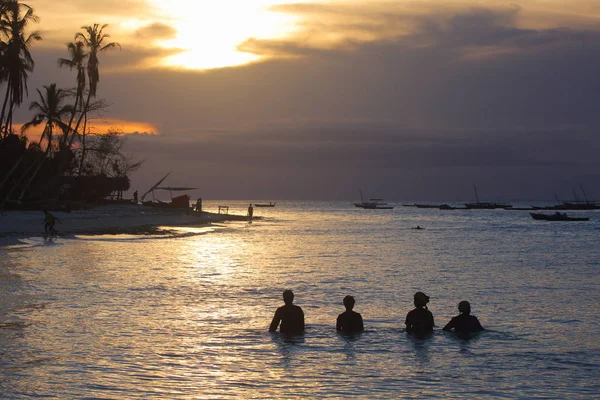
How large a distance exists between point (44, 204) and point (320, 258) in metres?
30.9

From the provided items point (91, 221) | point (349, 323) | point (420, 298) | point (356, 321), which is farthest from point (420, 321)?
point (91, 221)

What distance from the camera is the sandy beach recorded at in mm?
50763

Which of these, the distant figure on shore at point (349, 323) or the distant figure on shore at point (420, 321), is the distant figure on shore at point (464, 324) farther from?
the distant figure on shore at point (349, 323)

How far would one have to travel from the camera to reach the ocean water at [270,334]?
11500 millimetres

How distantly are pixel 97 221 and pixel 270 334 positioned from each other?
48.7 m

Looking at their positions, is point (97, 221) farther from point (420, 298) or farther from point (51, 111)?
point (420, 298)

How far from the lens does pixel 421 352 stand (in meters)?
14.4

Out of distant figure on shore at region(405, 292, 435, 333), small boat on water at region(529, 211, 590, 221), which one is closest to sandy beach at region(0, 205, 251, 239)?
distant figure on shore at region(405, 292, 435, 333)

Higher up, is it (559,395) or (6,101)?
(6,101)

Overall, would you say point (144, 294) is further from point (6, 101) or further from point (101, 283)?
point (6, 101)

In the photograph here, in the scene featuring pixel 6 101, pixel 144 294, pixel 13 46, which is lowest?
pixel 144 294

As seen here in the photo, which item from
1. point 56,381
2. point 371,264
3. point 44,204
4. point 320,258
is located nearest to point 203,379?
point 56,381

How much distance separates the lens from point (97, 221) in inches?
2429

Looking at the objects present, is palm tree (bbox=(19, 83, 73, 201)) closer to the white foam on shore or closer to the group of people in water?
the white foam on shore
